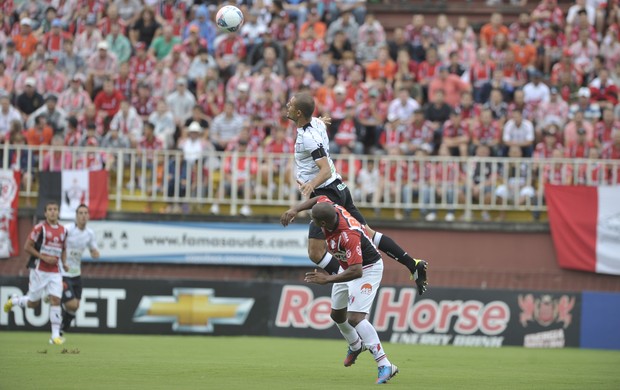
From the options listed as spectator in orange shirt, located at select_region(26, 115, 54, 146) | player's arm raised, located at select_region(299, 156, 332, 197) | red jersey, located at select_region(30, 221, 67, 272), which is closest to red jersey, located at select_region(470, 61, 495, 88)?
spectator in orange shirt, located at select_region(26, 115, 54, 146)

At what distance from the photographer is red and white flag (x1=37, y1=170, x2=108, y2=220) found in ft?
74.4

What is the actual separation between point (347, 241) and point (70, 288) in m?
8.45

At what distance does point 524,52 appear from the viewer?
25.8 m

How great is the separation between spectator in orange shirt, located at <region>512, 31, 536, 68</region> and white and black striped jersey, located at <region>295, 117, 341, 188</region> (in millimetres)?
13694

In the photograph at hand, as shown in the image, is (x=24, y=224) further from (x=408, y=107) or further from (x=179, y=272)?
(x=408, y=107)

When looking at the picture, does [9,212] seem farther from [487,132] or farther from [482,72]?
[482,72]

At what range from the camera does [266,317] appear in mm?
21594

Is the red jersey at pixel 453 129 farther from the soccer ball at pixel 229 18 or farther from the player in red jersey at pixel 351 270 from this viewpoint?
the player in red jersey at pixel 351 270

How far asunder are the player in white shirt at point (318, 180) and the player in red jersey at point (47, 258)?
6134 mm

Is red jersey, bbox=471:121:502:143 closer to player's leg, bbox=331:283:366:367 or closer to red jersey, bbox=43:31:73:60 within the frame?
red jersey, bbox=43:31:73:60

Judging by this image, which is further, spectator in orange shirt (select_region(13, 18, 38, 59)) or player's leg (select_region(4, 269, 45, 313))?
spectator in orange shirt (select_region(13, 18, 38, 59))

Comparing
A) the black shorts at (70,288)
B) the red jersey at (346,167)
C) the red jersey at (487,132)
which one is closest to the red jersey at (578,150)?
the red jersey at (487,132)

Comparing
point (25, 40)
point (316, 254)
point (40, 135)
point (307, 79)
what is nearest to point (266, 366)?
point (316, 254)

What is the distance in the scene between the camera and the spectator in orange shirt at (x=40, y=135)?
23.6 metres
